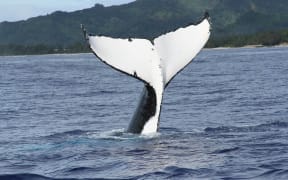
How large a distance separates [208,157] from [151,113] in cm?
139

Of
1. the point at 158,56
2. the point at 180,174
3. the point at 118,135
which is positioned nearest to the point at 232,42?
the point at 118,135

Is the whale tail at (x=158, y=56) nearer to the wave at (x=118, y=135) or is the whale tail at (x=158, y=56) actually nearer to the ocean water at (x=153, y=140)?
the wave at (x=118, y=135)

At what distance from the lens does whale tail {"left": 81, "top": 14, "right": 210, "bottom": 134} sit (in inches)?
452

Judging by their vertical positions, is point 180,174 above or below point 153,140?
below

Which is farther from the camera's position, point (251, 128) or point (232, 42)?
point (232, 42)

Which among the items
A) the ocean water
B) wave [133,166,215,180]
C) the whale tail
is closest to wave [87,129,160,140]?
the ocean water

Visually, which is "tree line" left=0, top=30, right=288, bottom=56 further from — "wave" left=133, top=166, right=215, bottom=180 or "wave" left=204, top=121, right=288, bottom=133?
"wave" left=133, top=166, right=215, bottom=180

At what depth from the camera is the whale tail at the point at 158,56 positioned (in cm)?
1148

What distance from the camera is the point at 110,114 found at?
65.9 feet

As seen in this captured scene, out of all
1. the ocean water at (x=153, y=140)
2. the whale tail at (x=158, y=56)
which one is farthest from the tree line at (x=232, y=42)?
the whale tail at (x=158, y=56)

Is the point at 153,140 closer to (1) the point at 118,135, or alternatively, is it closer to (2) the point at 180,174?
(1) the point at 118,135

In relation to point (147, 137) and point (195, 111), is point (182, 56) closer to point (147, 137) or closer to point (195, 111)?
point (147, 137)

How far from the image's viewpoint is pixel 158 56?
38.9 feet

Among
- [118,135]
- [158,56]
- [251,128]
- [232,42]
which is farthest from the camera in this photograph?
[232,42]
